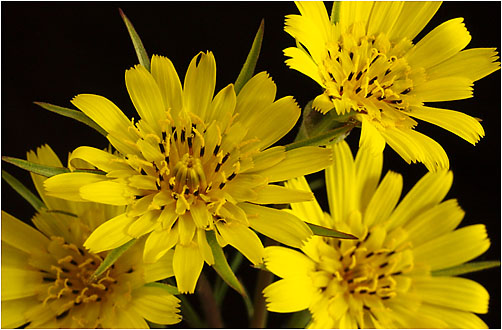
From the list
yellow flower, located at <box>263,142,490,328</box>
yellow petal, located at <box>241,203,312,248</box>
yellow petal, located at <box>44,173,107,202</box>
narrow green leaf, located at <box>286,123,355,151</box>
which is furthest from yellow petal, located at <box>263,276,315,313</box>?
yellow petal, located at <box>44,173,107,202</box>

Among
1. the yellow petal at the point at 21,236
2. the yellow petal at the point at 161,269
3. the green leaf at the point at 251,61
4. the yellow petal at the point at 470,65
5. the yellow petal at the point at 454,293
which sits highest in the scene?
the green leaf at the point at 251,61

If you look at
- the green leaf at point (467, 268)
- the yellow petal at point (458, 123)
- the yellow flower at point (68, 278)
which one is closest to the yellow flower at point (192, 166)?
the yellow flower at point (68, 278)

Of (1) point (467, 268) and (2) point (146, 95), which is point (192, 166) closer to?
(2) point (146, 95)

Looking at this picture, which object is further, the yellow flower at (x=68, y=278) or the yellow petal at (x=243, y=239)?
the yellow flower at (x=68, y=278)

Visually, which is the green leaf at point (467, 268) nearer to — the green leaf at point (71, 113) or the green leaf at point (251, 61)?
the green leaf at point (251, 61)

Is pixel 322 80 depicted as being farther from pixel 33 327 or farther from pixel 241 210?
pixel 33 327

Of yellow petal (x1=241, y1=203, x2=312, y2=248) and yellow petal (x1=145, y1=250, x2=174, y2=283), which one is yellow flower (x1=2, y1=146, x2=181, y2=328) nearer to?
yellow petal (x1=145, y1=250, x2=174, y2=283)

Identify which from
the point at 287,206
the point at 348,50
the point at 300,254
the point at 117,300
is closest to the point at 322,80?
the point at 348,50
